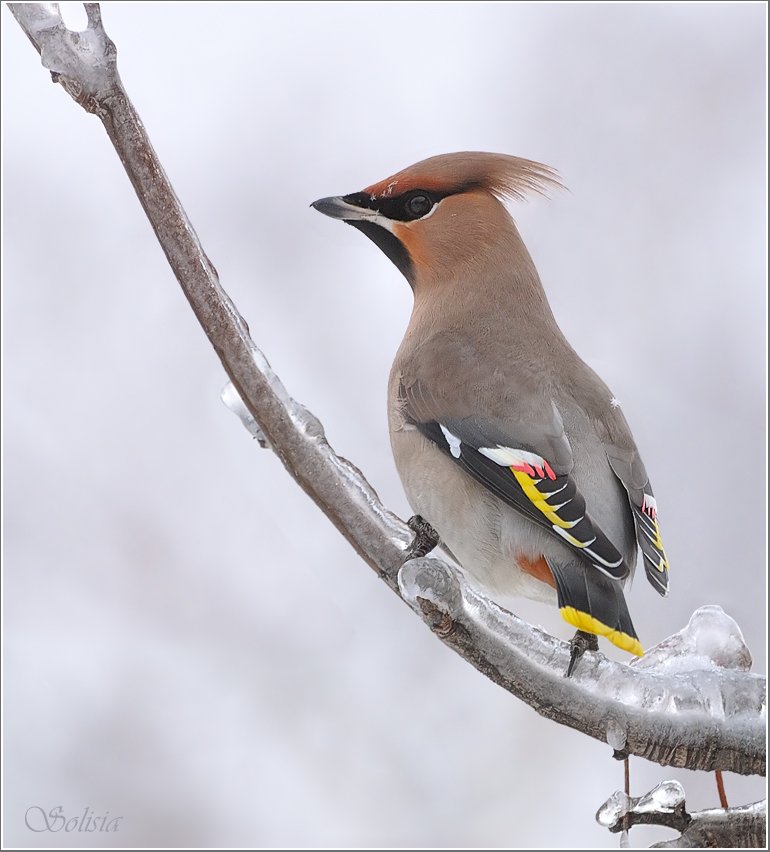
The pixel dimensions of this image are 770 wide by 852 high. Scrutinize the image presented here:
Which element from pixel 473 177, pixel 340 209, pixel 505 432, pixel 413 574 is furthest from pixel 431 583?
pixel 473 177

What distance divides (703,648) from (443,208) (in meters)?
0.82

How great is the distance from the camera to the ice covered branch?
1.36 meters

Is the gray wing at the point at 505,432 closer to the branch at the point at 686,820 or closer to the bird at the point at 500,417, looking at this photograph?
the bird at the point at 500,417

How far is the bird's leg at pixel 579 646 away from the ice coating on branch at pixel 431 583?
0.83ft

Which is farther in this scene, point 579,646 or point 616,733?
point 579,646

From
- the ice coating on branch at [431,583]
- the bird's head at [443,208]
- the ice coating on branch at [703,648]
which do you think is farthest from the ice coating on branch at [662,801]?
the bird's head at [443,208]

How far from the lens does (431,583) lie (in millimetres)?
1402

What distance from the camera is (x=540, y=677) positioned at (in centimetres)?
155

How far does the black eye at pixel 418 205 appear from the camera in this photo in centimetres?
187

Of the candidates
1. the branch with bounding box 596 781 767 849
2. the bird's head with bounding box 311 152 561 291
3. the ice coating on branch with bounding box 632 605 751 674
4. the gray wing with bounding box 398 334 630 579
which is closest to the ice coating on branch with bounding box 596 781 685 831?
the branch with bounding box 596 781 767 849

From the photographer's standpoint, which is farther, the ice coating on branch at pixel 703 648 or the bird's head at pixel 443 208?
the bird's head at pixel 443 208

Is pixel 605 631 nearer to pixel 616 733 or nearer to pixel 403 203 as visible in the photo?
pixel 616 733

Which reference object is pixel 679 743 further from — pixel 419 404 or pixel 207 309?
pixel 207 309

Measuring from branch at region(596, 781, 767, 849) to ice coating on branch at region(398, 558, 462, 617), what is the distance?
40 centimetres
